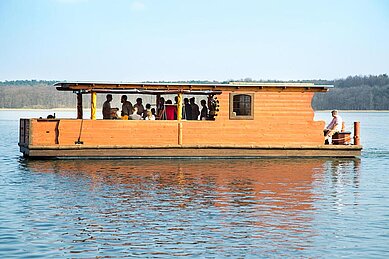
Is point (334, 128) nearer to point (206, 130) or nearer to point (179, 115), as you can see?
point (206, 130)

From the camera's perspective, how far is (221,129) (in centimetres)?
2662

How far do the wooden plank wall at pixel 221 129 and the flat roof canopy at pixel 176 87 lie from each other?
0.85 ft

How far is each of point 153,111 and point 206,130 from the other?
231 centimetres

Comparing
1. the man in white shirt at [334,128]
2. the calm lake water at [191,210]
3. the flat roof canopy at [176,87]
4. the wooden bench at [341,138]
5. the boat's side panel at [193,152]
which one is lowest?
the calm lake water at [191,210]

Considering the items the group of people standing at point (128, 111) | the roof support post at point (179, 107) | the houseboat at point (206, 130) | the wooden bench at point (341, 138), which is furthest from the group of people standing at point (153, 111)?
the wooden bench at point (341, 138)

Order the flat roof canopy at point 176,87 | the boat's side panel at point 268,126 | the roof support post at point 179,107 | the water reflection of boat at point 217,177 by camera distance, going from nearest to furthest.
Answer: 1. the water reflection of boat at point 217,177
2. the flat roof canopy at point 176,87
3. the boat's side panel at point 268,126
4. the roof support post at point 179,107

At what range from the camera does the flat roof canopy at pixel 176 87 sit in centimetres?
2622

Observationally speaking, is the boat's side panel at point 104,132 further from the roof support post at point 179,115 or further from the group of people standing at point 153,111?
the group of people standing at point 153,111

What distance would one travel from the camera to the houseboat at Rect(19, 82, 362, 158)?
25.9 meters

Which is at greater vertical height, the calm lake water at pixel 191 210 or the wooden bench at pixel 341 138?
the wooden bench at pixel 341 138

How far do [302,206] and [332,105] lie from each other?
499 ft

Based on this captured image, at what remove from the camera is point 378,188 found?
2027cm

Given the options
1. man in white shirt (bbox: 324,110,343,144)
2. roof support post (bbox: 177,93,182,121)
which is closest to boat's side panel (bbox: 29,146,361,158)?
man in white shirt (bbox: 324,110,343,144)

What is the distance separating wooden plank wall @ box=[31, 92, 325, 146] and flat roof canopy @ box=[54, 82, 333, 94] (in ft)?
0.85
